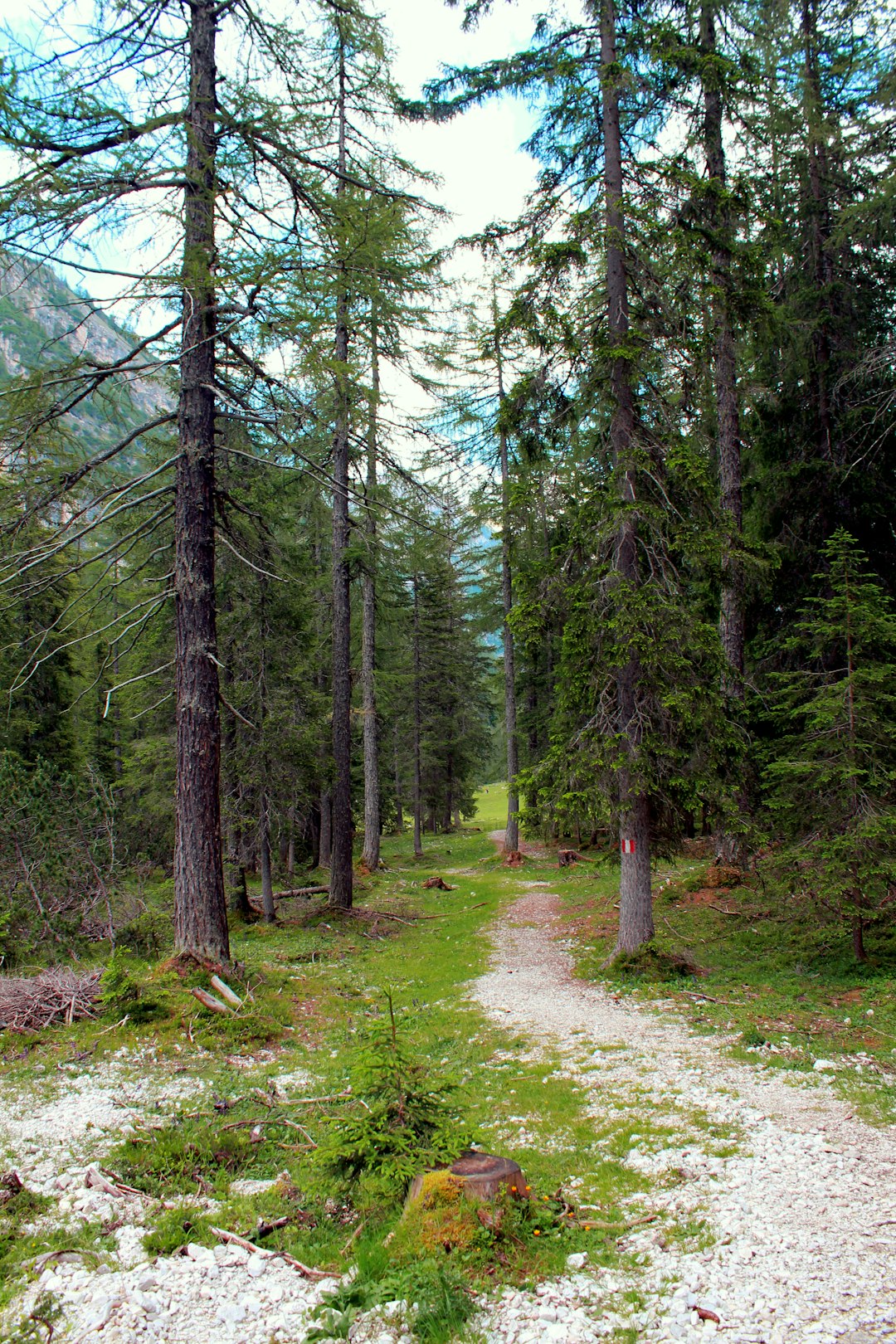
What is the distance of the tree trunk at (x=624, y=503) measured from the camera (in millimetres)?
8953

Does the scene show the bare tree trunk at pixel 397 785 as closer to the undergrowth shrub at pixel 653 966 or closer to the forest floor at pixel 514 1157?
the undergrowth shrub at pixel 653 966

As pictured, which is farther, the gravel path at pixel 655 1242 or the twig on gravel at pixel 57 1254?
the twig on gravel at pixel 57 1254

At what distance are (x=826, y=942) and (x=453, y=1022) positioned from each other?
448 centimetres

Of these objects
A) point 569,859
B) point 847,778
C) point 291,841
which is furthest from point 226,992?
point 569,859

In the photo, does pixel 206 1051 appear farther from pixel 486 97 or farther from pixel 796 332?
pixel 796 332

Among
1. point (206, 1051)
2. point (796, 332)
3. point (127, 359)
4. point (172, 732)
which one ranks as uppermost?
point (796, 332)

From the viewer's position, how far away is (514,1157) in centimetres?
463

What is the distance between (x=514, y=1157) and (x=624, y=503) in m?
7.00

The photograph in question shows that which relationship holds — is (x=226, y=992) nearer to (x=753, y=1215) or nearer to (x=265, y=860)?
(x=753, y=1215)

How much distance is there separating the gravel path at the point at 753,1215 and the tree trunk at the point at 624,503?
8.12 feet

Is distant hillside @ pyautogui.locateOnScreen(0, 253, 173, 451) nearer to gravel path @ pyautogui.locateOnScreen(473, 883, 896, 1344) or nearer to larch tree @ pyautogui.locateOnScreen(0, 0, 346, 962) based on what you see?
larch tree @ pyautogui.locateOnScreen(0, 0, 346, 962)

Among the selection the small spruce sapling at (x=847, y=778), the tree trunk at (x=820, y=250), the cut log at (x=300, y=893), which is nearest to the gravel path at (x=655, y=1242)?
the small spruce sapling at (x=847, y=778)

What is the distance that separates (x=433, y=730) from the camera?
113 ft

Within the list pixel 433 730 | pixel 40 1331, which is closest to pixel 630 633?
pixel 40 1331
